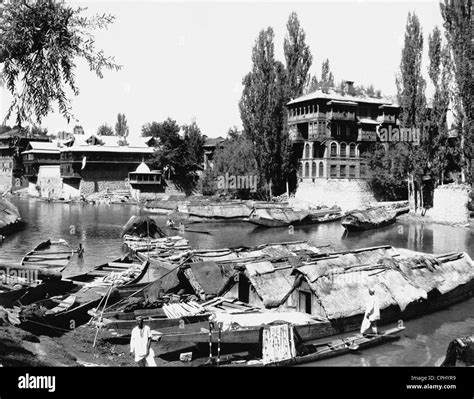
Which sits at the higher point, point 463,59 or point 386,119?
point 463,59

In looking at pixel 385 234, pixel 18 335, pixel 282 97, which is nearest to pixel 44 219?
A: pixel 282 97

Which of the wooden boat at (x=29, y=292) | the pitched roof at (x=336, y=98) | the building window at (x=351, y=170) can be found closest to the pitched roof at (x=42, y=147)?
the pitched roof at (x=336, y=98)

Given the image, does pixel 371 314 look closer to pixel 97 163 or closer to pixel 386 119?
pixel 386 119

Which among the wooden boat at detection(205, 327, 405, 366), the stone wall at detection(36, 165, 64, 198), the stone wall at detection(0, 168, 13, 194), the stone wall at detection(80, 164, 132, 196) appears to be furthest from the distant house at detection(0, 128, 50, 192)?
the wooden boat at detection(205, 327, 405, 366)

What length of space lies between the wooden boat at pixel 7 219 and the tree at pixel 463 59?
41018 mm

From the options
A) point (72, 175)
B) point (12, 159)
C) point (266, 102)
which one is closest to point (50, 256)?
point (266, 102)

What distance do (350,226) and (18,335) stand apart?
37.0 meters

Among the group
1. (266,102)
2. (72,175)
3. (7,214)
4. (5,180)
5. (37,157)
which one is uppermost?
(266,102)

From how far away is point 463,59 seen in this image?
45312 millimetres

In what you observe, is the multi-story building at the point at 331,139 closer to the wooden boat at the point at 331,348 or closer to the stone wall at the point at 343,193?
the stone wall at the point at 343,193

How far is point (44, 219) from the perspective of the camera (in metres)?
55.4

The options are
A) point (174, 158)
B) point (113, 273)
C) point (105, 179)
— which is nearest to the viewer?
point (113, 273)

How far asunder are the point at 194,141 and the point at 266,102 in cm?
2504
